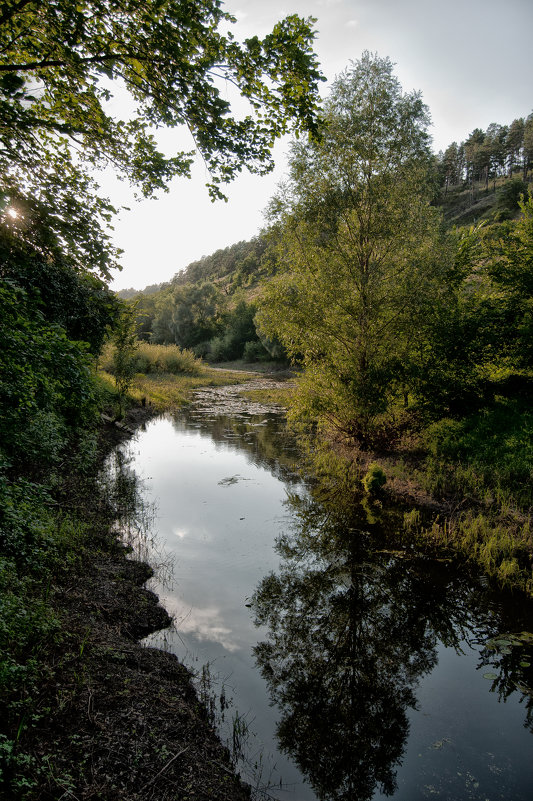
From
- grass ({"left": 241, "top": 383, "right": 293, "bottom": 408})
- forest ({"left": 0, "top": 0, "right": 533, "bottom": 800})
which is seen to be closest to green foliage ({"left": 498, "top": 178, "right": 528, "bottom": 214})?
grass ({"left": 241, "top": 383, "right": 293, "bottom": 408})

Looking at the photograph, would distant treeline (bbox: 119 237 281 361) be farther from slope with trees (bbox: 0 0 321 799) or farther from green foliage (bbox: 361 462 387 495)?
slope with trees (bbox: 0 0 321 799)

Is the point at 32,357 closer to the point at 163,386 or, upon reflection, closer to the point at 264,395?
the point at 264,395

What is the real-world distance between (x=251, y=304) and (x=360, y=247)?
435cm

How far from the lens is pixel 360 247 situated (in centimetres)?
1351

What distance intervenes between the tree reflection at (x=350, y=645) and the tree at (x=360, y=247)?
605 centimetres

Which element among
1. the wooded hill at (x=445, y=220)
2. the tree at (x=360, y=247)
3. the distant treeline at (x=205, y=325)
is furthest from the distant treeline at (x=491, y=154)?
the tree at (x=360, y=247)

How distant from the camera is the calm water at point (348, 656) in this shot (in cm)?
429

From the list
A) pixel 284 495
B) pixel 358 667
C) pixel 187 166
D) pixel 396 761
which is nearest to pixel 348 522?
pixel 284 495

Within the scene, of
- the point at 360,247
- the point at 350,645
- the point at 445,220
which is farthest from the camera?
the point at 445,220

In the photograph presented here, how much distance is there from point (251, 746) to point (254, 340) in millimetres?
65884

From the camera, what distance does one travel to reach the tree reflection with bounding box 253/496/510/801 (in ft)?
14.5

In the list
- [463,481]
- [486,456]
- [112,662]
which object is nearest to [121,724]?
[112,662]

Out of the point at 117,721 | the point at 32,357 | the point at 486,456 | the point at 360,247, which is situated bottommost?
the point at 117,721

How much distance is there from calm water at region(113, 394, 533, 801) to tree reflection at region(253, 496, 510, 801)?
20 mm
